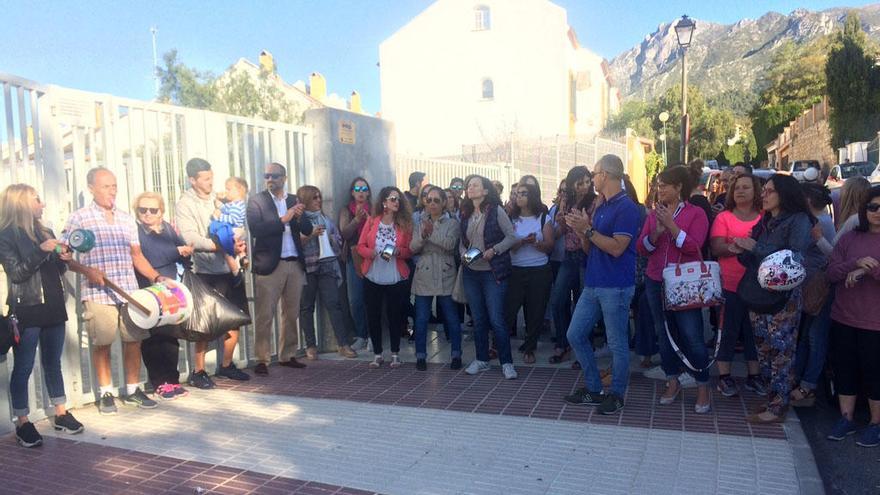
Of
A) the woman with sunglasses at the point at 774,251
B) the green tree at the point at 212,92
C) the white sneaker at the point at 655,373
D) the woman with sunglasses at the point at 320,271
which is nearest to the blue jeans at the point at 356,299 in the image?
the woman with sunglasses at the point at 320,271

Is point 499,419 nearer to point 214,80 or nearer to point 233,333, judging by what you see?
point 233,333

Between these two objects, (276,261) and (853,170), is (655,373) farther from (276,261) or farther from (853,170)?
(853,170)

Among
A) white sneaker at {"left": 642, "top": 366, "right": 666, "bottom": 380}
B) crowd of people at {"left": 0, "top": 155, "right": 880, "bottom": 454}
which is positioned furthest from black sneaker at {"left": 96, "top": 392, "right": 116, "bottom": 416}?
white sneaker at {"left": 642, "top": 366, "right": 666, "bottom": 380}

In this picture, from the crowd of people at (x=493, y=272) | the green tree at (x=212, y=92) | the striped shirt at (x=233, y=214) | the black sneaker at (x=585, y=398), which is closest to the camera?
the crowd of people at (x=493, y=272)

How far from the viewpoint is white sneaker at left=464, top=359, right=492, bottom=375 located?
6.60 m

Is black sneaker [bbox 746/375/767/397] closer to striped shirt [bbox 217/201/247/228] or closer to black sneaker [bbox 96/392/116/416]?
striped shirt [bbox 217/201/247/228]

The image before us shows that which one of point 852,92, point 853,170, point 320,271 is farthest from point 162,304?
point 852,92

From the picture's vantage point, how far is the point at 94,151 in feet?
18.5

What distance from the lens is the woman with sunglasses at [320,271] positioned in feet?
23.4

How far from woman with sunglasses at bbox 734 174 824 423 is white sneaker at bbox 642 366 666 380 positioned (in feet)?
4.14

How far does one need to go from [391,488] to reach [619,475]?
1.38m

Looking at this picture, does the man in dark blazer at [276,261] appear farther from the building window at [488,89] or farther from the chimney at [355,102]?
the chimney at [355,102]

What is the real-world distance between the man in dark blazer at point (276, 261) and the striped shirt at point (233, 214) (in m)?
0.20

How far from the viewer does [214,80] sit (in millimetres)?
30078
